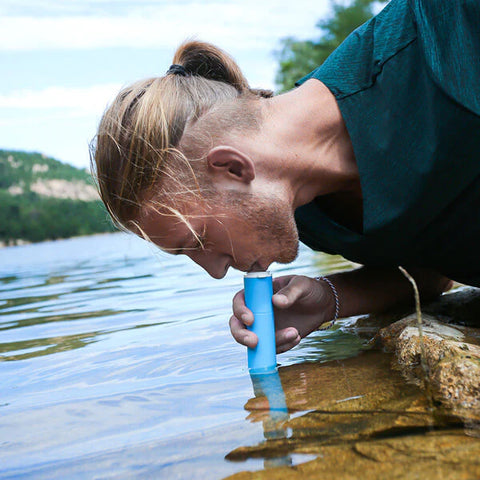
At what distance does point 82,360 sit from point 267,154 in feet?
4.82

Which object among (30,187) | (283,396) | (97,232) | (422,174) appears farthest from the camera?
(30,187)

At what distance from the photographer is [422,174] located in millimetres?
2186

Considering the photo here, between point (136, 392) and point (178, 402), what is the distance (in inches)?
10.4

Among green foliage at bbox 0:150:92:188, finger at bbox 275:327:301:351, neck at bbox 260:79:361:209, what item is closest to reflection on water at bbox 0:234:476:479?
finger at bbox 275:327:301:351

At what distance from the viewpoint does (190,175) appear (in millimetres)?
2320

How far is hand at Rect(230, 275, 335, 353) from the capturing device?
7.65 ft

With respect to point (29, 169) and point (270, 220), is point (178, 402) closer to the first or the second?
point (270, 220)

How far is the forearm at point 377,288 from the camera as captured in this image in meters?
2.95

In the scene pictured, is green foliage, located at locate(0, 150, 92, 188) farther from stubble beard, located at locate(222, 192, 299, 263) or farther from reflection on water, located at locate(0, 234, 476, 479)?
stubble beard, located at locate(222, 192, 299, 263)

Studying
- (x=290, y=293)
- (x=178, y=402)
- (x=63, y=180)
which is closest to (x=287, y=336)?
(x=290, y=293)

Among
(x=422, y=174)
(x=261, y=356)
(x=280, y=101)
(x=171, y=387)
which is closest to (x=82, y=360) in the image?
(x=171, y=387)

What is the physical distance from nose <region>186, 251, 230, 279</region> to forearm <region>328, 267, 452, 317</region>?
69 cm

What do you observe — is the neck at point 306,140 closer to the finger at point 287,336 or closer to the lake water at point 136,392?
the finger at point 287,336

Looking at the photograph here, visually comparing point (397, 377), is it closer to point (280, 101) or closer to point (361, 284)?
point (361, 284)
